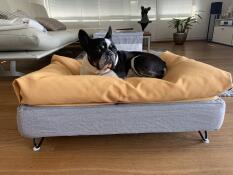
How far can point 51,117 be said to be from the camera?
1058 millimetres

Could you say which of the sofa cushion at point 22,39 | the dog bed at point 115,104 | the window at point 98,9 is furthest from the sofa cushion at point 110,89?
the window at point 98,9

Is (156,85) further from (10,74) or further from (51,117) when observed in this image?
(10,74)

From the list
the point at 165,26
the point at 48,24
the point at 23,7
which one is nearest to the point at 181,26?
the point at 165,26

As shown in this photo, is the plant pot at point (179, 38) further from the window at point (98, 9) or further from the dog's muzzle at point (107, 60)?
the dog's muzzle at point (107, 60)

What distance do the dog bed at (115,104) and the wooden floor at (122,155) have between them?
0.38 feet

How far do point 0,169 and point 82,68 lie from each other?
0.73 metres

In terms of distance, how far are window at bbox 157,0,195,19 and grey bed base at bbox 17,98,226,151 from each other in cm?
504

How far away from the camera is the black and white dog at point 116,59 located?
130cm

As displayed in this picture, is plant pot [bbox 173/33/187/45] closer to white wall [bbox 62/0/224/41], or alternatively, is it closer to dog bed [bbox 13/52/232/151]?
white wall [bbox 62/0/224/41]

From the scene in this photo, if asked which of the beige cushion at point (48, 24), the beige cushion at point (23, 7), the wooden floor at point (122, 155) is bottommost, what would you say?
the wooden floor at point (122, 155)

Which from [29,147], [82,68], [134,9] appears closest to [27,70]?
[82,68]

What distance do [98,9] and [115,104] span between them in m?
4.95

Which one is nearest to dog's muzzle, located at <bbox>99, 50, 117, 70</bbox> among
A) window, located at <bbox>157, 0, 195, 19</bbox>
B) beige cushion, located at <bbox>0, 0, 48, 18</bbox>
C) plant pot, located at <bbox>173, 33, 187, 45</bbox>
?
beige cushion, located at <bbox>0, 0, 48, 18</bbox>

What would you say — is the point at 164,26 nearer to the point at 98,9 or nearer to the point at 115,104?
the point at 98,9
